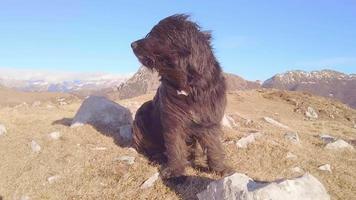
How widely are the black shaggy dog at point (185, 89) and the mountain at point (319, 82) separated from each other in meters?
69.1

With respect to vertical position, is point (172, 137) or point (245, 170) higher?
point (172, 137)

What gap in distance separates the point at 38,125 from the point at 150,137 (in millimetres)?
4316

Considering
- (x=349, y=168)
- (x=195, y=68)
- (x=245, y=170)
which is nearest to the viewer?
(x=195, y=68)

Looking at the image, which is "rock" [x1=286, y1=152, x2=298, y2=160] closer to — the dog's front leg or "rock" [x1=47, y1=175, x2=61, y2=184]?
the dog's front leg

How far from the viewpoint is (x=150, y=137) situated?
8.06 metres

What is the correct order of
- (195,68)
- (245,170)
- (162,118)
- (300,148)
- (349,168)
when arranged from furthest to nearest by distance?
1. (300,148)
2. (349,168)
3. (245,170)
4. (162,118)
5. (195,68)

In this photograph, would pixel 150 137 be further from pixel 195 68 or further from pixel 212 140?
pixel 195 68

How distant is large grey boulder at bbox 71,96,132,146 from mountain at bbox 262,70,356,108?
66.1 metres

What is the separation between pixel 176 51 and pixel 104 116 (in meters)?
4.74

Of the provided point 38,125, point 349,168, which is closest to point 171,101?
point 349,168

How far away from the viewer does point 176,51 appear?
6.38 m

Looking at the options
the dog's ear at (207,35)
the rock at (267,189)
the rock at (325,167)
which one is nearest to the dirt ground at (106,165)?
the rock at (325,167)

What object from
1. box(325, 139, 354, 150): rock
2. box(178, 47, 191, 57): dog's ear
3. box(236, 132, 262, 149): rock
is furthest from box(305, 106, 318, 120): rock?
box(178, 47, 191, 57): dog's ear

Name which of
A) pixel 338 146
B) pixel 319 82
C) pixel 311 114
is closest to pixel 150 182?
pixel 338 146
